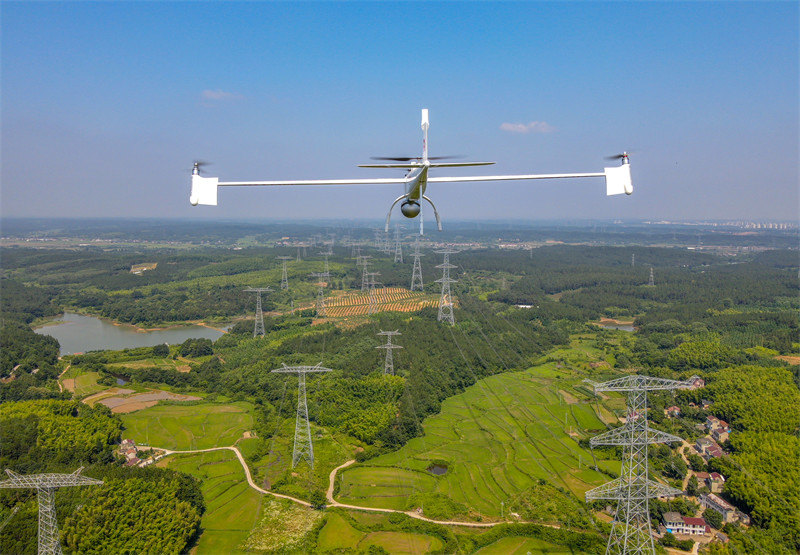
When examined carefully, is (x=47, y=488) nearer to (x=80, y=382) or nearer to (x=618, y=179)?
(x=618, y=179)

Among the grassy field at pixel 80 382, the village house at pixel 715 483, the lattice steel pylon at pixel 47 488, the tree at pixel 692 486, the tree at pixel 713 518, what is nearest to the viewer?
the lattice steel pylon at pixel 47 488

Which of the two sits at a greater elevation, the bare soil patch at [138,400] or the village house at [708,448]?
the village house at [708,448]

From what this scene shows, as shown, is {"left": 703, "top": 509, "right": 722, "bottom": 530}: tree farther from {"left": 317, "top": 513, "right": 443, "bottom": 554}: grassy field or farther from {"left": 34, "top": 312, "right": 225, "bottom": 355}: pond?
{"left": 34, "top": 312, "right": 225, "bottom": 355}: pond

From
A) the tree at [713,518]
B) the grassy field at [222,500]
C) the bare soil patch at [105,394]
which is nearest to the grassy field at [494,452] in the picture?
the grassy field at [222,500]

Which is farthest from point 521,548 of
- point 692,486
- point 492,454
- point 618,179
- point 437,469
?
point 618,179

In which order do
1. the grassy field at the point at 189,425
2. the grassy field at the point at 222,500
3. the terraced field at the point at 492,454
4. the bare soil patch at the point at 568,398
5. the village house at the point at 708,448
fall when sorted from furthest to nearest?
1. the bare soil patch at the point at 568,398
2. the grassy field at the point at 189,425
3. the village house at the point at 708,448
4. the terraced field at the point at 492,454
5. the grassy field at the point at 222,500

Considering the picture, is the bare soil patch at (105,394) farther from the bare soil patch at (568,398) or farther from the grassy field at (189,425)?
the bare soil patch at (568,398)

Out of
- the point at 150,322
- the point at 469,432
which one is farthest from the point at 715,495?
the point at 150,322
